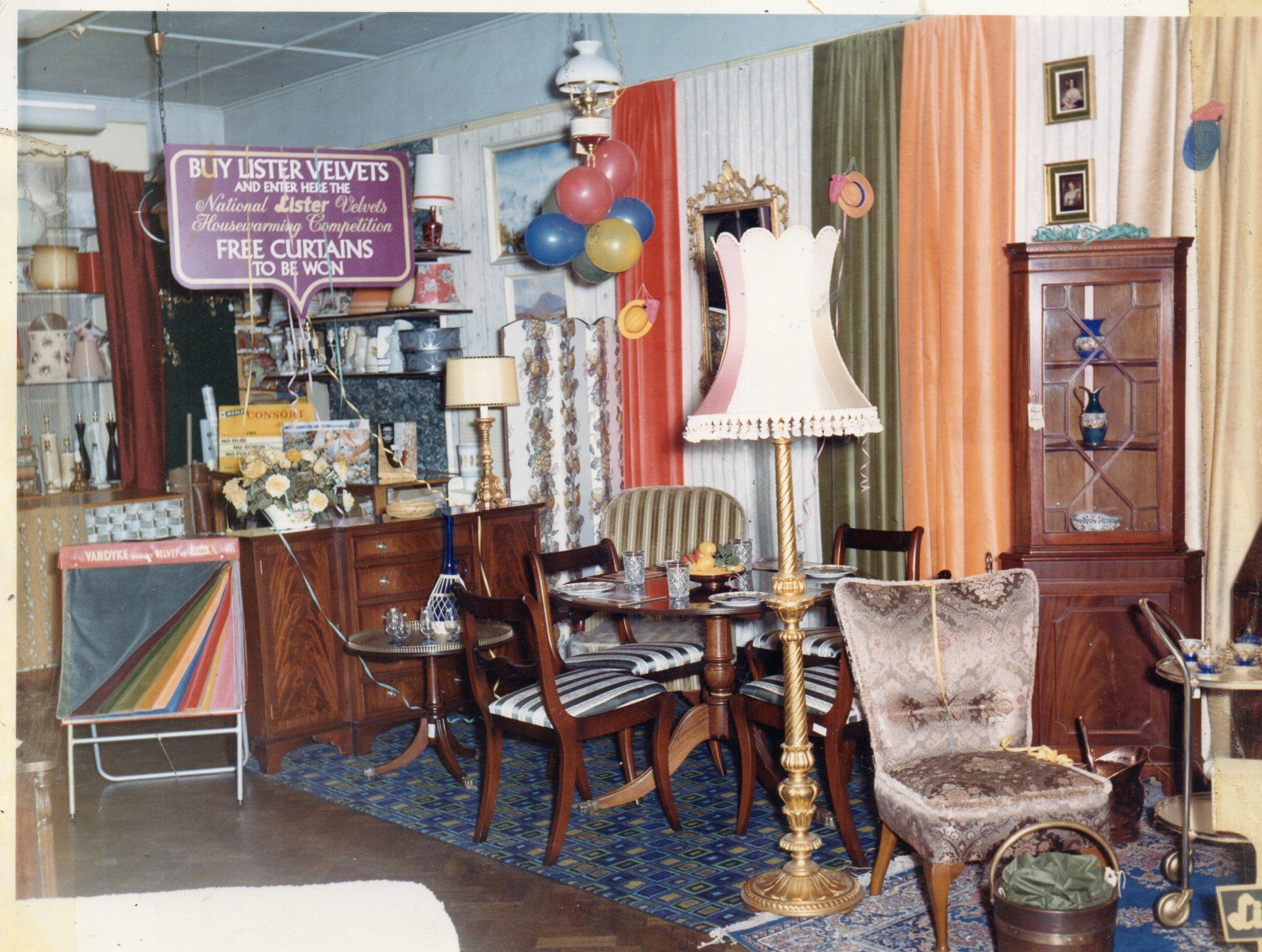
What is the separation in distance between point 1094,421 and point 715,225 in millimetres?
2206

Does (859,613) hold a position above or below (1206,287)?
below

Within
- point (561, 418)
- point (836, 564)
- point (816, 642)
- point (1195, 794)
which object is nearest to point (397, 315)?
point (561, 418)

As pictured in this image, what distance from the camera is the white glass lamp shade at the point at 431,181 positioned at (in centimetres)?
736

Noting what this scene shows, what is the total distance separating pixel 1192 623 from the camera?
4.79 m

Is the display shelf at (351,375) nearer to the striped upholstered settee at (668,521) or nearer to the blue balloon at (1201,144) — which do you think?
the striped upholstered settee at (668,521)

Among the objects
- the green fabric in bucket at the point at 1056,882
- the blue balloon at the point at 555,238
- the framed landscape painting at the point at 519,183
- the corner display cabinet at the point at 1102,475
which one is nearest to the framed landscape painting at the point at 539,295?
the framed landscape painting at the point at 519,183

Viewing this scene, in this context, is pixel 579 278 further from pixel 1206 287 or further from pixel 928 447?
pixel 1206 287

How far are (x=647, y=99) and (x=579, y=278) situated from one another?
1.06 m

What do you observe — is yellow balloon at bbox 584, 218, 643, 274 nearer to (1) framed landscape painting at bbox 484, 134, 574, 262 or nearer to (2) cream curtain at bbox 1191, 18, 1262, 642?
(1) framed landscape painting at bbox 484, 134, 574, 262

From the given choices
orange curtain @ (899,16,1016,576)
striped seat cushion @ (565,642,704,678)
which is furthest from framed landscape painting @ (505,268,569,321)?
striped seat cushion @ (565,642,704,678)

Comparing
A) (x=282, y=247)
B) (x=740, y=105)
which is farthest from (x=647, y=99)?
(x=282, y=247)

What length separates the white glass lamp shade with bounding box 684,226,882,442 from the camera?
3455 millimetres

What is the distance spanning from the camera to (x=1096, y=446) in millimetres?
4941

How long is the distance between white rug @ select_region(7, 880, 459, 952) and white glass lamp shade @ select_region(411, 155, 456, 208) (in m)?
4.49
